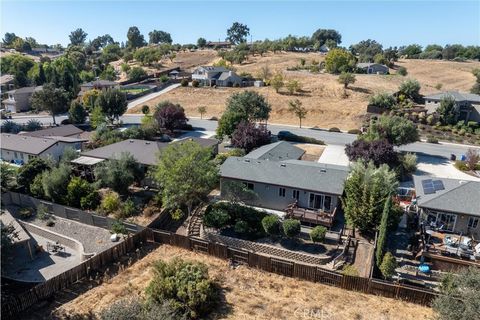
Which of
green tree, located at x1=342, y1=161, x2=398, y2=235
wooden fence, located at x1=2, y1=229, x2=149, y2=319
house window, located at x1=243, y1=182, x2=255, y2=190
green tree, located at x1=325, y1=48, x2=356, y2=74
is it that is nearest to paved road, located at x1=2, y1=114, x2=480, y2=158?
house window, located at x1=243, y1=182, x2=255, y2=190

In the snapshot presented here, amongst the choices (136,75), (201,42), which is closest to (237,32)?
(201,42)

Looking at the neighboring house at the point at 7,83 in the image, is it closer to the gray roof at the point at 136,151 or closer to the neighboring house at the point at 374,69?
the gray roof at the point at 136,151

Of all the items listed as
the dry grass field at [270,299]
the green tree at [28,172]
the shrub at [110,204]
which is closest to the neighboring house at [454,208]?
the dry grass field at [270,299]

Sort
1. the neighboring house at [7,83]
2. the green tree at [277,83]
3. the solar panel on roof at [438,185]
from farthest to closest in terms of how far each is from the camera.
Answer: the neighboring house at [7,83]
the green tree at [277,83]
the solar panel on roof at [438,185]

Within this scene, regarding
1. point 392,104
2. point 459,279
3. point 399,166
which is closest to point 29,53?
point 392,104

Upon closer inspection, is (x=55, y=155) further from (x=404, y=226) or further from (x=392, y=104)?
(x=392, y=104)

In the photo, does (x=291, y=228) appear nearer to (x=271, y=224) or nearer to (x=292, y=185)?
(x=271, y=224)

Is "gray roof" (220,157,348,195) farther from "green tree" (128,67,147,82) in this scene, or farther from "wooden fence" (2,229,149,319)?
"green tree" (128,67,147,82)
